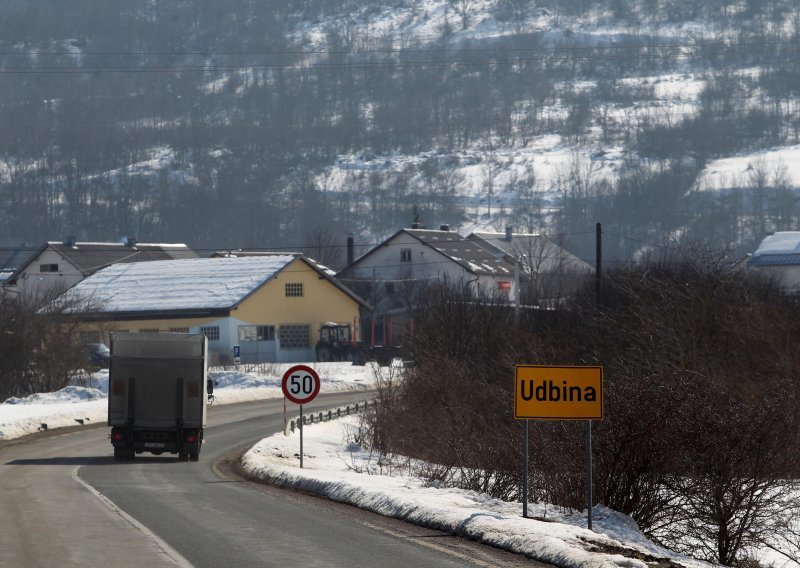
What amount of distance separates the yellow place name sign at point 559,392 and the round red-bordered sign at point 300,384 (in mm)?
10365

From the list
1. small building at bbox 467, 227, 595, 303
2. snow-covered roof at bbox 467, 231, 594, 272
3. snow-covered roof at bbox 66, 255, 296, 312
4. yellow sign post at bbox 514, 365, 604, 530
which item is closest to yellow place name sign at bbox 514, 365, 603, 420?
yellow sign post at bbox 514, 365, 604, 530

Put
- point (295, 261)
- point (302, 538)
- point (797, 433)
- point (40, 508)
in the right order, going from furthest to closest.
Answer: point (295, 261)
point (797, 433)
point (40, 508)
point (302, 538)

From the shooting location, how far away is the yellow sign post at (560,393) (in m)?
15.8

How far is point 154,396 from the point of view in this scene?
30.9 meters

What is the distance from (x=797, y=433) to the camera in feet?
70.6

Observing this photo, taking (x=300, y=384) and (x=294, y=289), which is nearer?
(x=300, y=384)

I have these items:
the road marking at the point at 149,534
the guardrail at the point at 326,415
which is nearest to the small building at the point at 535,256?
the guardrail at the point at 326,415

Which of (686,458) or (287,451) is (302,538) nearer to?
(686,458)

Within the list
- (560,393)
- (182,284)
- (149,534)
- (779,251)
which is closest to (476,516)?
(560,393)

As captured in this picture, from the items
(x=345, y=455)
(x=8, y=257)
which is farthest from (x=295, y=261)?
(x=8, y=257)

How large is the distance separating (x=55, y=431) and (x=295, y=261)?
50239 mm

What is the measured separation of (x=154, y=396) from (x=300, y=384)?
6235 millimetres

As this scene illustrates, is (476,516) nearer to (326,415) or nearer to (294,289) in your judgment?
(326,415)

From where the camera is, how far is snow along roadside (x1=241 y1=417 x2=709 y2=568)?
550 inches
